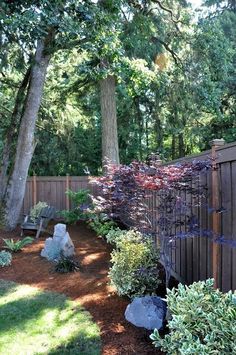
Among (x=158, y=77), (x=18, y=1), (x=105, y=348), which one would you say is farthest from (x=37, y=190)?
(x=105, y=348)

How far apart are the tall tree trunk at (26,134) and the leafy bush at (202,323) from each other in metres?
6.75

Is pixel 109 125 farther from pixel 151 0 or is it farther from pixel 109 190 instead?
pixel 109 190

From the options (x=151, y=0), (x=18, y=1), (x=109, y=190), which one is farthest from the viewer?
(x=151, y=0)

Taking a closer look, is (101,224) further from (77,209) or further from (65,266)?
(65,266)

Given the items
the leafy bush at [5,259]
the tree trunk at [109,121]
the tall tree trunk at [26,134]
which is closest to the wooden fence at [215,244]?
the leafy bush at [5,259]

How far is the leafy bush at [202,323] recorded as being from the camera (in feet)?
7.42

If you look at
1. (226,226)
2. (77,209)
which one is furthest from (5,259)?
(226,226)

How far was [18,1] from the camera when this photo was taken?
5.77 m

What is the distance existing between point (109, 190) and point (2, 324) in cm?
180

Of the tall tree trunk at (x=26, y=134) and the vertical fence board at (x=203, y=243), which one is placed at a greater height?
the tall tree trunk at (x=26, y=134)

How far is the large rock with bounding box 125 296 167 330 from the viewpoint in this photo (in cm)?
363

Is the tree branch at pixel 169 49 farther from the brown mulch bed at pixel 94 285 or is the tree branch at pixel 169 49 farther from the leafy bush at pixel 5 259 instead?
the leafy bush at pixel 5 259

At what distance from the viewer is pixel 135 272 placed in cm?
431

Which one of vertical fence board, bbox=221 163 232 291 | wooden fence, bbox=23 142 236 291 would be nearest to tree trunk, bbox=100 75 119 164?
wooden fence, bbox=23 142 236 291
